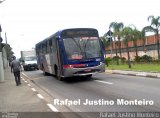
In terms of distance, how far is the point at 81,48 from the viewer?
21812 mm

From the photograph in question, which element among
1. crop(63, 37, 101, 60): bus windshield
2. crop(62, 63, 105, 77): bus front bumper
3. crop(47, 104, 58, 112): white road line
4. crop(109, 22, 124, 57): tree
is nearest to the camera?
crop(47, 104, 58, 112): white road line

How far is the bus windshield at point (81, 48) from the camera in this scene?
21719 millimetres

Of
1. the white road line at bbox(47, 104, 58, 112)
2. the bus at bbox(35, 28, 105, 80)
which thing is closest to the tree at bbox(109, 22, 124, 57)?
the bus at bbox(35, 28, 105, 80)

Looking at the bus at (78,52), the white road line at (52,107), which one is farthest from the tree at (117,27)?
the white road line at (52,107)

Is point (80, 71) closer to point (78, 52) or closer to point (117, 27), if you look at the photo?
point (78, 52)

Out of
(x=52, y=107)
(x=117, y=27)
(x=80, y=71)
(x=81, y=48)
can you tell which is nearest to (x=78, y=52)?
(x=81, y=48)

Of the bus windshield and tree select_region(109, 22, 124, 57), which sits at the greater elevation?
tree select_region(109, 22, 124, 57)

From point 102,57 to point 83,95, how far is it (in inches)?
289

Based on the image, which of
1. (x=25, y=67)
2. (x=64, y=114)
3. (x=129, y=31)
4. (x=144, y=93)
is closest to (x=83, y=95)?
(x=144, y=93)

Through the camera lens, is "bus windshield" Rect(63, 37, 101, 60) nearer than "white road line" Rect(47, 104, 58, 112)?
No

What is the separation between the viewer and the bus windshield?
21.7 meters

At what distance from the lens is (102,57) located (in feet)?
73.4

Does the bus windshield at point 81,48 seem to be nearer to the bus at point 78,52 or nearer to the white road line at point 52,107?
the bus at point 78,52

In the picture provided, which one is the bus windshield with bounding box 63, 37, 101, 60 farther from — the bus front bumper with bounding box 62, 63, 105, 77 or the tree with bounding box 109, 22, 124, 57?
the tree with bounding box 109, 22, 124, 57
